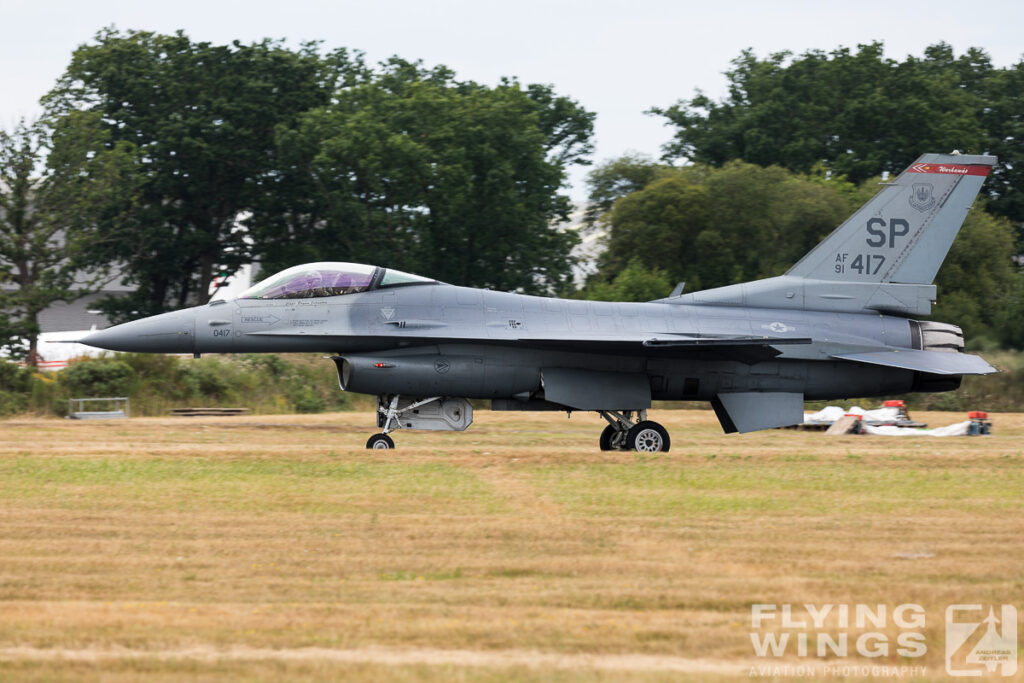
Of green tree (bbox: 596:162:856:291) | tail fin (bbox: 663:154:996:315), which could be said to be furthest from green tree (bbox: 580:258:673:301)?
tail fin (bbox: 663:154:996:315)

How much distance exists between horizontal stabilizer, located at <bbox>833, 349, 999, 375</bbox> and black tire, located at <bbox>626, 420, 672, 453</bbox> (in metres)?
2.96

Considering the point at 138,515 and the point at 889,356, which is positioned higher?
the point at 889,356

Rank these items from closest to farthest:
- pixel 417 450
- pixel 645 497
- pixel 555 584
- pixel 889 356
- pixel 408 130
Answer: pixel 555 584 < pixel 645 497 < pixel 417 450 < pixel 889 356 < pixel 408 130

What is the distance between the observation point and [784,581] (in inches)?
330

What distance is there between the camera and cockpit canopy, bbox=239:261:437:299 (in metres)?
17.5

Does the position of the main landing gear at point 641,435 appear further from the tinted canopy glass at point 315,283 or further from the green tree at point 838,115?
the green tree at point 838,115

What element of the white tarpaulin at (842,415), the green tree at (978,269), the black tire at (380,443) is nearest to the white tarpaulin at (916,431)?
the white tarpaulin at (842,415)

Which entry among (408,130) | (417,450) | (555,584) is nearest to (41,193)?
(408,130)

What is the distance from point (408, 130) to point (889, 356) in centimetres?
3411

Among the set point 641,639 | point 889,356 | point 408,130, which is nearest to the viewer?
point 641,639

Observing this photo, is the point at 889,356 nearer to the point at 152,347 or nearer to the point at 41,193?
the point at 152,347

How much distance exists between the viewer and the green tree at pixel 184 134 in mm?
49844

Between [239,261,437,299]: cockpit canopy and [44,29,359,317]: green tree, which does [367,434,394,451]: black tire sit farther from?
[44,29,359,317]: green tree

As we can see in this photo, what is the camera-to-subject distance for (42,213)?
36938 millimetres
